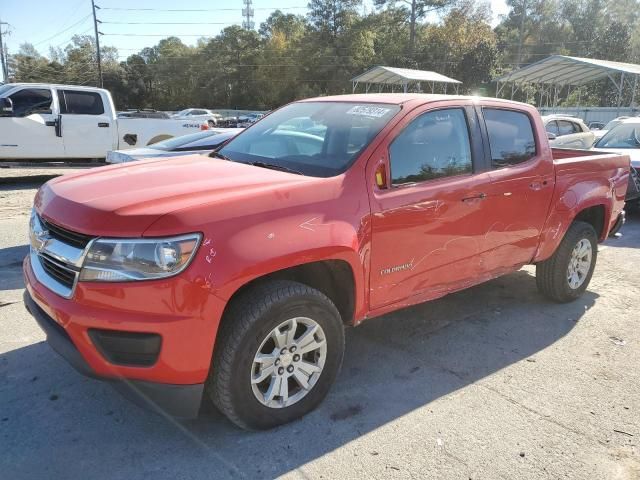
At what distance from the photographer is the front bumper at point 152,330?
242 cm

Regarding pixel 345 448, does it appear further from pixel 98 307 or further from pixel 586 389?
pixel 586 389

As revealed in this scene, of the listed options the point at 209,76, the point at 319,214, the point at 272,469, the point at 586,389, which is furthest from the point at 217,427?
the point at 209,76

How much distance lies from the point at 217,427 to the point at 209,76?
69.3 metres

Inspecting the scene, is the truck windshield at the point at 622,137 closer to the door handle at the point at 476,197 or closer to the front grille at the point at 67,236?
the door handle at the point at 476,197

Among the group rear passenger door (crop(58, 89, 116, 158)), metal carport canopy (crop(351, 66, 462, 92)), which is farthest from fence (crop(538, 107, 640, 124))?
rear passenger door (crop(58, 89, 116, 158))

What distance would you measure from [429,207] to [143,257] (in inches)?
71.9

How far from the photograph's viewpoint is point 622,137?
10523 millimetres

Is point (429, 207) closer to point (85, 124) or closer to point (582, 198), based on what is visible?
point (582, 198)

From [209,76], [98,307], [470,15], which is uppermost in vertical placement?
[470,15]

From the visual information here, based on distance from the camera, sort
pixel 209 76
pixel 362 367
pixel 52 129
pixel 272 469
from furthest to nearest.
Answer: pixel 209 76 < pixel 52 129 < pixel 362 367 < pixel 272 469

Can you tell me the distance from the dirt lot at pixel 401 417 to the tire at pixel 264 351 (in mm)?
144

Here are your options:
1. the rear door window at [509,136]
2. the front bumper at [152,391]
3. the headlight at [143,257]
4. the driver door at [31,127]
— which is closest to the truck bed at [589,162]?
the rear door window at [509,136]

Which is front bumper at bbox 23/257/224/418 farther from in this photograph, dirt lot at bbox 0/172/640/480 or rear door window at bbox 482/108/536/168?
rear door window at bbox 482/108/536/168

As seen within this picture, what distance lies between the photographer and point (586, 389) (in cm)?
351
